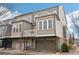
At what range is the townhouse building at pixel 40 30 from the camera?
3424mm

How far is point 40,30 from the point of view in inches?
136

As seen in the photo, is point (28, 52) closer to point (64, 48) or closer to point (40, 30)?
point (40, 30)

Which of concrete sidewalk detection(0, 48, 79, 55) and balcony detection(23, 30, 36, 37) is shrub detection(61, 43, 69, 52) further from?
balcony detection(23, 30, 36, 37)

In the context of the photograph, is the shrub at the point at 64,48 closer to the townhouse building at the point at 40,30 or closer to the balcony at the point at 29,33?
the townhouse building at the point at 40,30

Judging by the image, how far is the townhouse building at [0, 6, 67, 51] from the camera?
3424 millimetres

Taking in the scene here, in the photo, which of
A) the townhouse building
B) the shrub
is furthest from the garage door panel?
the shrub

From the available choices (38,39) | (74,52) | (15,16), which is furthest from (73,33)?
(15,16)

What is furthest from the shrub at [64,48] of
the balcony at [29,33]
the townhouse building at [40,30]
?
the balcony at [29,33]

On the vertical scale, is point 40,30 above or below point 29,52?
above

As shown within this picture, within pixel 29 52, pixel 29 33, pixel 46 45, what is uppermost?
pixel 29 33

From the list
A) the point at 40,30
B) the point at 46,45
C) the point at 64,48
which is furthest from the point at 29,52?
the point at 64,48
